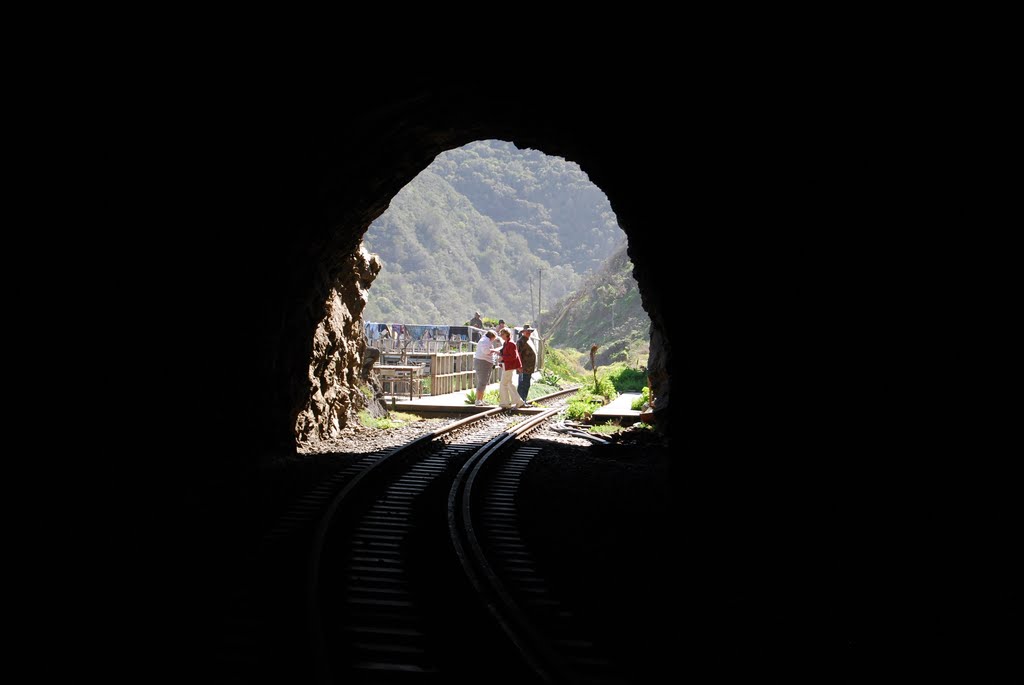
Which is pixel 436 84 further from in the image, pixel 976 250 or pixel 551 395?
pixel 551 395

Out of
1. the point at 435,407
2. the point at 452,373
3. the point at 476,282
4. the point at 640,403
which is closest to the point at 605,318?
the point at 452,373

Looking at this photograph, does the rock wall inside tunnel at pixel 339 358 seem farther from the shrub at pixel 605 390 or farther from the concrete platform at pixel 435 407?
the shrub at pixel 605 390

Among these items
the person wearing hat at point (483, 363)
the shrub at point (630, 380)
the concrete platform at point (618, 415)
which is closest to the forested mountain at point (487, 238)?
the shrub at point (630, 380)

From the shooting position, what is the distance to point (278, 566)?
5375 mm

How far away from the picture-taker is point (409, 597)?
4.84 m

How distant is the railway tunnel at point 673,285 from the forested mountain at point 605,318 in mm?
45310

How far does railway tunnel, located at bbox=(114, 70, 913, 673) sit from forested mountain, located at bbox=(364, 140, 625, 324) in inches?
3457

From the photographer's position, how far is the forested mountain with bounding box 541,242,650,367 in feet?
195

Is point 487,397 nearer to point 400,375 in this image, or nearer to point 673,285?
point 400,375

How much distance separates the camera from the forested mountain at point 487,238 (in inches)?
4771

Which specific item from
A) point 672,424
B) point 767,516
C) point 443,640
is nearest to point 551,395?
point 672,424

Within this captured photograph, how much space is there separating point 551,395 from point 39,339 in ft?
59.4

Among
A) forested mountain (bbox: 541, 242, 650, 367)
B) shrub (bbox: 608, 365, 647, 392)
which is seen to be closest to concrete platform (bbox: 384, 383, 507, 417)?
shrub (bbox: 608, 365, 647, 392)

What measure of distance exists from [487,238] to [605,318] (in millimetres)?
84614
